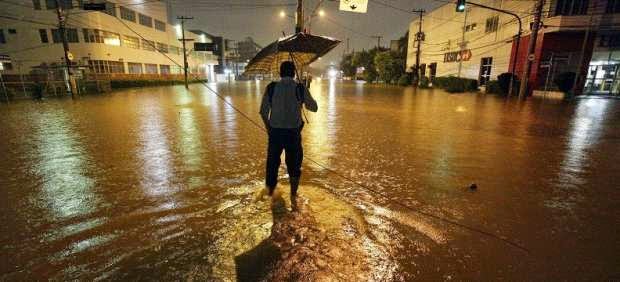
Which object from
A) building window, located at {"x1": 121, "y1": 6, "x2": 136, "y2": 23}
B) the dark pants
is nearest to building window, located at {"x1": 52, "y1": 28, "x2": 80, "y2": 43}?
building window, located at {"x1": 121, "y1": 6, "x2": 136, "y2": 23}

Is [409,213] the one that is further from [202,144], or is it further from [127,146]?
[127,146]

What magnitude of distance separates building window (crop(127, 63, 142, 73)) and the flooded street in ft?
123

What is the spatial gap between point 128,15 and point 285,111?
46414 millimetres

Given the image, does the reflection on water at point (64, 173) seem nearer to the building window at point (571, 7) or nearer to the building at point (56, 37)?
the building at point (56, 37)

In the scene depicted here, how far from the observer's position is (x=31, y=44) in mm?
33906

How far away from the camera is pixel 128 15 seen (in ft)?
130

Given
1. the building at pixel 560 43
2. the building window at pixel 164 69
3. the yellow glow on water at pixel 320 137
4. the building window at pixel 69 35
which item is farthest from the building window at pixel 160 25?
the yellow glow on water at pixel 320 137

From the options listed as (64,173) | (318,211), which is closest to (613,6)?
(318,211)

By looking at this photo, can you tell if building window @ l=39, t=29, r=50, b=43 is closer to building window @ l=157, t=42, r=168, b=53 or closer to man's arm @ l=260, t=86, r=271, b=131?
building window @ l=157, t=42, r=168, b=53

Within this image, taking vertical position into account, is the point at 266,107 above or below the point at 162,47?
below

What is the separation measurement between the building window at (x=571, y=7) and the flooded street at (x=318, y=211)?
19228 mm

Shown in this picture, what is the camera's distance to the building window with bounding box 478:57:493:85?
29.3 meters

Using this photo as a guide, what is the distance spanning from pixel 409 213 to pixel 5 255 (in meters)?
4.38

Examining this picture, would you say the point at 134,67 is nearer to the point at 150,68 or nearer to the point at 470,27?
the point at 150,68
